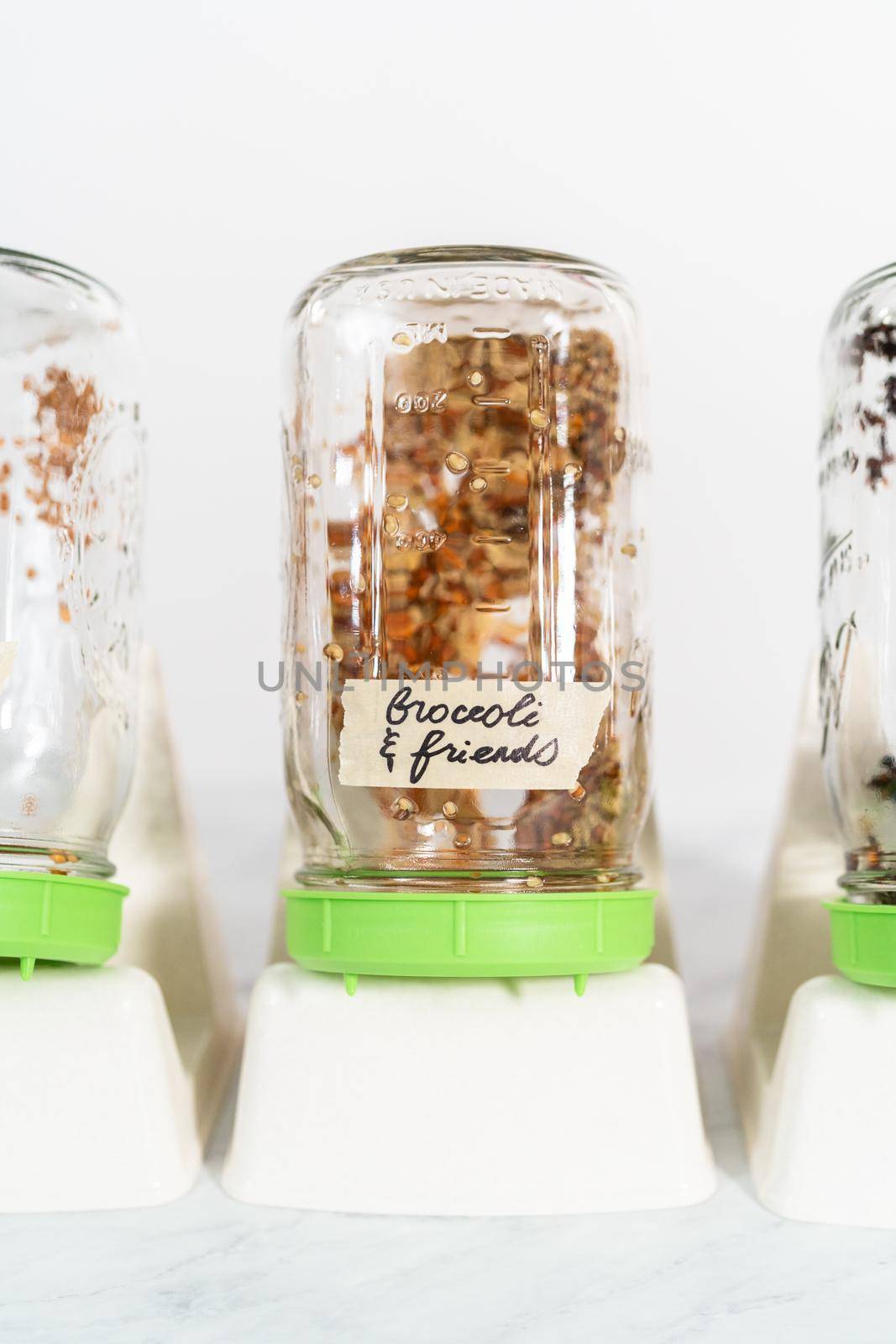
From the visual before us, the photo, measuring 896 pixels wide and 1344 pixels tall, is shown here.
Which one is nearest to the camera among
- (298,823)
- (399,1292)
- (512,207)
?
(399,1292)

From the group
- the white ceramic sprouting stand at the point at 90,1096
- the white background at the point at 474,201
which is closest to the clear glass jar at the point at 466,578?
the white ceramic sprouting stand at the point at 90,1096

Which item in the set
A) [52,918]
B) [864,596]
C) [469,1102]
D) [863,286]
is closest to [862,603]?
[864,596]

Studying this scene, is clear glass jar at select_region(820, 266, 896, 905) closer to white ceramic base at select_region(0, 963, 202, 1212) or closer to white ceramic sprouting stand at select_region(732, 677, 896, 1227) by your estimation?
white ceramic sprouting stand at select_region(732, 677, 896, 1227)

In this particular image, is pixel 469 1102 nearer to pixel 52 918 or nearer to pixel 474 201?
pixel 52 918

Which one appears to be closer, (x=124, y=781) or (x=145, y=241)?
(x=124, y=781)

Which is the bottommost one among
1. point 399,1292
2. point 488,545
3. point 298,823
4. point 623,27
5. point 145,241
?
point 399,1292

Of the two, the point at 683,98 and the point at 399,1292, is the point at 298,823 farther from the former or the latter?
the point at 683,98

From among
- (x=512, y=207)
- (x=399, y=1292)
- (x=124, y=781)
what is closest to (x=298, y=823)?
(x=124, y=781)
